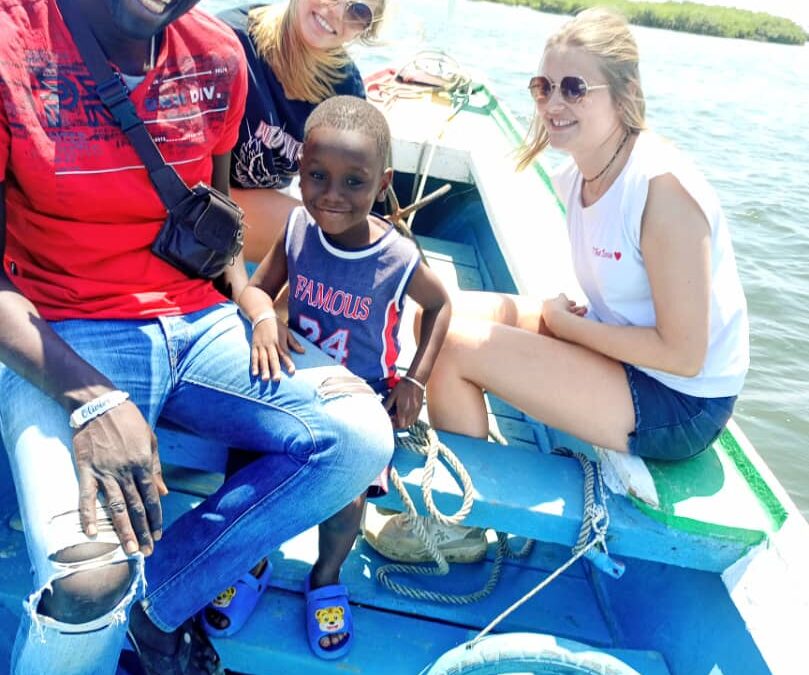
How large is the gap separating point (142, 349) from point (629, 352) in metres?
1.02

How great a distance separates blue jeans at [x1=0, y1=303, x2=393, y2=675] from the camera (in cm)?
127

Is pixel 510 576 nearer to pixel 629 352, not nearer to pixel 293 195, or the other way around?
pixel 629 352

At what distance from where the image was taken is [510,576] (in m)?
1.93

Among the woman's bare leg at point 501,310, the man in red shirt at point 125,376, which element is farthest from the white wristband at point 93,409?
the woman's bare leg at point 501,310

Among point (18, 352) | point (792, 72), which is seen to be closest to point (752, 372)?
point (18, 352)

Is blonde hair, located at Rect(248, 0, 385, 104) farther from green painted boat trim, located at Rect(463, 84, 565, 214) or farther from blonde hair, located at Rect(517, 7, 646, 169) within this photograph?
green painted boat trim, located at Rect(463, 84, 565, 214)

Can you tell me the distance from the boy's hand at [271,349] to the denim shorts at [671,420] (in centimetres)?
76

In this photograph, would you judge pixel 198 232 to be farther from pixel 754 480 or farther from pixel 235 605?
pixel 754 480

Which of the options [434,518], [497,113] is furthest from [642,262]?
[497,113]

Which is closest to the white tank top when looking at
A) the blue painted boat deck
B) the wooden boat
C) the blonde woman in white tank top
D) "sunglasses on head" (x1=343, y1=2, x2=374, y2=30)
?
the blonde woman in white tank top

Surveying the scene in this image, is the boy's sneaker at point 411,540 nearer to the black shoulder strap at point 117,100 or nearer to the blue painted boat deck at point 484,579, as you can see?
the blue painted boat deck at point 484,579

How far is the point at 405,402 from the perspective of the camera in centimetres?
173

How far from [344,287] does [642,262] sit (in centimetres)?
65

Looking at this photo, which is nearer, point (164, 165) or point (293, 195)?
point (164, 165)
